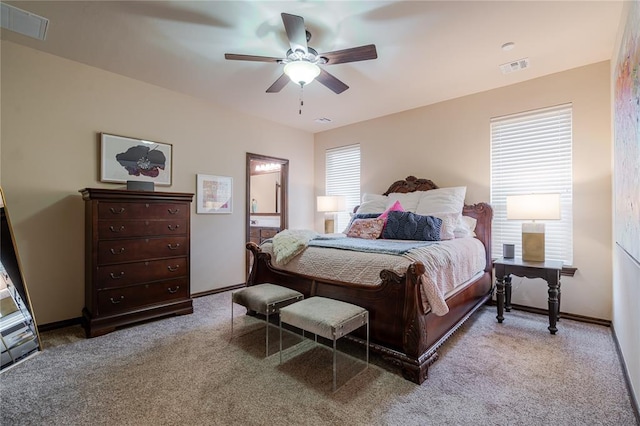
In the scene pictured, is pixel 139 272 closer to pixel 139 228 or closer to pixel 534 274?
pixel 139 228

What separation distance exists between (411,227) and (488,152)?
150 cm

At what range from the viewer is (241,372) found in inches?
81.2

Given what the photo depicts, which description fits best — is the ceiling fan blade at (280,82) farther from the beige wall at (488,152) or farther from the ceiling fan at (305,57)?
the beige wall at (488,152)

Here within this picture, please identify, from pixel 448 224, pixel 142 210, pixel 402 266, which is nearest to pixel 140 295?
pixel 142 210

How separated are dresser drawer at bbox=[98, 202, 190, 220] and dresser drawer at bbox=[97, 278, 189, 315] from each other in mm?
702

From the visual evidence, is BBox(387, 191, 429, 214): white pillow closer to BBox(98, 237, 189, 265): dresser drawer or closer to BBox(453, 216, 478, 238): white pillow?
BBox(453, 216, 478, 238): white pillow

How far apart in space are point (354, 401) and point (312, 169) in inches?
171

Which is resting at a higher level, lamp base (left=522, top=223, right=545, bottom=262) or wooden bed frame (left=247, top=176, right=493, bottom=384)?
lamp base (left=522, top=223, right=545, bottom=262)

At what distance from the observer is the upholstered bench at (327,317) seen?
1845 mm

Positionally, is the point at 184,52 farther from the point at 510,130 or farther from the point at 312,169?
the point at 510,130

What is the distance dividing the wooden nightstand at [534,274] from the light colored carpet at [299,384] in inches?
10.0

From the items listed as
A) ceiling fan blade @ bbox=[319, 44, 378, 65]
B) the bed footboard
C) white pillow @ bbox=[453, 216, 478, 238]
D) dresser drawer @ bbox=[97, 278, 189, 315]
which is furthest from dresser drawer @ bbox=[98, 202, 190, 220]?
white pillow @ bbox=[453, 216, 478, 238]

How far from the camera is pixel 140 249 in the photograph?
2.97 m

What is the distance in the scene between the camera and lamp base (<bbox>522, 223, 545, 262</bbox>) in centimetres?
302
